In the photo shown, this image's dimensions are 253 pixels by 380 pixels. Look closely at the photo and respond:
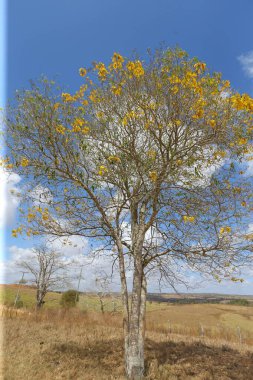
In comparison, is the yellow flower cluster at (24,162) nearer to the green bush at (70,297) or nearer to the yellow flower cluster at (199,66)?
the yellow flower cluster at (199,66)

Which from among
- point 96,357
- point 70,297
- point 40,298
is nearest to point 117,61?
point 96,357

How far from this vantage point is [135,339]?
8766 millimetres

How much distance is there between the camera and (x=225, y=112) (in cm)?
804

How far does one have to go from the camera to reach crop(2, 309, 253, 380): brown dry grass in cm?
992

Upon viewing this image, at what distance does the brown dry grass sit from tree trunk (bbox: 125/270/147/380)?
1006 millimetres

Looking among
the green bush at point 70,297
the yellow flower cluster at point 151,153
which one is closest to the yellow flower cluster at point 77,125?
the yellow flower cluster at point 151,153

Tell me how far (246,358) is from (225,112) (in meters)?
11.0

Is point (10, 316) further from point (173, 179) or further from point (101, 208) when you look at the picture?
point (173, 179)

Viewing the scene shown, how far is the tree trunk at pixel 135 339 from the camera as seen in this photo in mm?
8648

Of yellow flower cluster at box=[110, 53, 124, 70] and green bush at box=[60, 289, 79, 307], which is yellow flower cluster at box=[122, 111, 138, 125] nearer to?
yellow flower cluster at box=[110, 53, 124, 70]

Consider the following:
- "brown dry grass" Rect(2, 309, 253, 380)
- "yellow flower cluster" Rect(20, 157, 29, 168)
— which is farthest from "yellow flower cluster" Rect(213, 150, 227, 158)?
"brown dry grass" Rect(2, 309, 253, 380)

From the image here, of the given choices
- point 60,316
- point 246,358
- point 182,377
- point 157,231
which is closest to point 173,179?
point 157,231

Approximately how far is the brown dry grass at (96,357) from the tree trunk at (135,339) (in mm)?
1006

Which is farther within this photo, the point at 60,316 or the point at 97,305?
the point at 97,305
